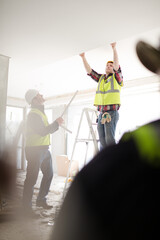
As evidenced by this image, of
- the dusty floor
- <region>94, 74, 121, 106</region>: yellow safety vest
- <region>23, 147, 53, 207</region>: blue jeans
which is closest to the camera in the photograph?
the dusty floor

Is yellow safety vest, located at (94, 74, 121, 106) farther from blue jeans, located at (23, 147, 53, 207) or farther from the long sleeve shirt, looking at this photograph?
blue jeans, located at (23, 147, 53, 207)

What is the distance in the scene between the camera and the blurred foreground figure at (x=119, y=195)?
25 cm

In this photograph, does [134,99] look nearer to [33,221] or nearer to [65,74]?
[65,74]

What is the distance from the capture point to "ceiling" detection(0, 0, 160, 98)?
7.38 ft

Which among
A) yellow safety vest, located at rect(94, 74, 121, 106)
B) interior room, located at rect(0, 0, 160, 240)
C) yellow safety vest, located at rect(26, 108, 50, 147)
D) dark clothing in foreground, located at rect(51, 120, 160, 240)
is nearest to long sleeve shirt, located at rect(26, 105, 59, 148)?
yellow safety vest, located at rect(26, 108, 50, 147)

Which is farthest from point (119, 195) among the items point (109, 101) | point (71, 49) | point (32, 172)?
point (71, 49)

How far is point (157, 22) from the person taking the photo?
258cm

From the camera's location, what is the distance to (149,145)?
10.4 inches

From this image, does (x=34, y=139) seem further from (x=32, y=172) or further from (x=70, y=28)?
(x=70, y=28)

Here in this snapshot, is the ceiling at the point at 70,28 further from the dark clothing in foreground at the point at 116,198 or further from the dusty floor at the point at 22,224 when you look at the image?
the dark clothing in foreground at the point at 116,198

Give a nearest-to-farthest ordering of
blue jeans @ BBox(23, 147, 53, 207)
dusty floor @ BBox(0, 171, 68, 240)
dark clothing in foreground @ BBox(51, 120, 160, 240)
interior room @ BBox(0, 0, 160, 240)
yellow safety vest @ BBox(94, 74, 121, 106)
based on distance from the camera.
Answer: dark clothing in foreground @ BBox(51, 120, 160, 240) → dusty floor @ BBox(0, 171, 68, 240) → interior room @ BBox(0, 0, 160, 240) → yellow safety vest @ BBox(94, 74, 121, 106) → blue jeans @ BBox(23, 147, 53, 207)

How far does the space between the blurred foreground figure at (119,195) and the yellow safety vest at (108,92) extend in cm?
211

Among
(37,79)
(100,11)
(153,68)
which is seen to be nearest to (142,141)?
(153,68)

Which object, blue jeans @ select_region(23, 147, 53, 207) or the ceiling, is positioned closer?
the ceiling
